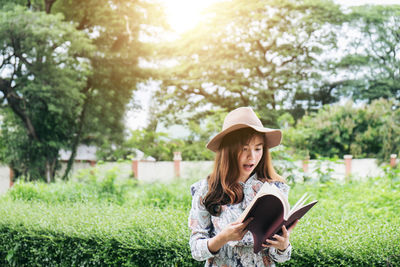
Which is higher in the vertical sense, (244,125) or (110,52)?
(110,52)

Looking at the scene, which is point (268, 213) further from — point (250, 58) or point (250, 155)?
point (250, 58)

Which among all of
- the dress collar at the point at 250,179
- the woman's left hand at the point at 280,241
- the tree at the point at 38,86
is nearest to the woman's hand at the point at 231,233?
the woman's left hand at the point at 280,241

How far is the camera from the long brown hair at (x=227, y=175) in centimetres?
155

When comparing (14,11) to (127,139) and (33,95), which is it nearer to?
(33,95)

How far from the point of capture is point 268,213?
129 cm

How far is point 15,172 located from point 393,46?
13.0 meters

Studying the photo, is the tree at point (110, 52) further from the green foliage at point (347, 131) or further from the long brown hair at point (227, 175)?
the long brown hair at point (227, 175)

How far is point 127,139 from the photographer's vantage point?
1243 cm

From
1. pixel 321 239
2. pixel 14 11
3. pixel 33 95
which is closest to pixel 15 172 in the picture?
pixel 33 95

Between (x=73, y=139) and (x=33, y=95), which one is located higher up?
(x=33, y=95)

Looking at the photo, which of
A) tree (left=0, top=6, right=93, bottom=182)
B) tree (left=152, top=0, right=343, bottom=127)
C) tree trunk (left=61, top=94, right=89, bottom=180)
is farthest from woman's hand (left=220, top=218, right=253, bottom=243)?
tree (left=152, top=0, right=343, bottom=127)

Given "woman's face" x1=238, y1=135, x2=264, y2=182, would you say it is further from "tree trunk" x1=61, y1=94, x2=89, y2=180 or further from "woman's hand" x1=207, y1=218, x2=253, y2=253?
"tree trunk" x1=61, y1=94, x2=89, y2=180

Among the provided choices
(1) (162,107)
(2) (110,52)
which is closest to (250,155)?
(2) (110,52)

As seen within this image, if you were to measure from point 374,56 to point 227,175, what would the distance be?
14478mm
